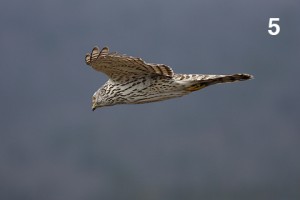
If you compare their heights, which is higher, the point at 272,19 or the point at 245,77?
the point at 272,19

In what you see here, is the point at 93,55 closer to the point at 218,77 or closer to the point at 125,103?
the point at 125,103

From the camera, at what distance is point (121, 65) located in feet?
37.5

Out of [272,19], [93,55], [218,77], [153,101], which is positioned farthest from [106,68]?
[272,19]

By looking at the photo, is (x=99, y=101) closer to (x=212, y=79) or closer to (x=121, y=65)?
(x=121, y=65)

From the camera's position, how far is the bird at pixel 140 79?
37.0 feet

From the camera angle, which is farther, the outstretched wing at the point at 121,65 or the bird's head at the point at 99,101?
the bird's head at the point at 99,101

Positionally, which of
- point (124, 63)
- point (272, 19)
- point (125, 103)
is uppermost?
point (272, 19)

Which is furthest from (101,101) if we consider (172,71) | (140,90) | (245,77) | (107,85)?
(245,77)

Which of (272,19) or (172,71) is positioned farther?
(272,19)

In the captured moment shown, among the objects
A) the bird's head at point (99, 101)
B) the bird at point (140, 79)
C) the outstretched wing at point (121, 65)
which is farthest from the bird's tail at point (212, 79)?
the bird's head at point (99, 101)

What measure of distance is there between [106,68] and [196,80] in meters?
1.90

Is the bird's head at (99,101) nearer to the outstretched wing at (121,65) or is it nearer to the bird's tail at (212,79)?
the outstretched wing at (121,65)

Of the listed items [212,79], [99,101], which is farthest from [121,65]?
[212,79]

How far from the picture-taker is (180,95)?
39.5 feet
